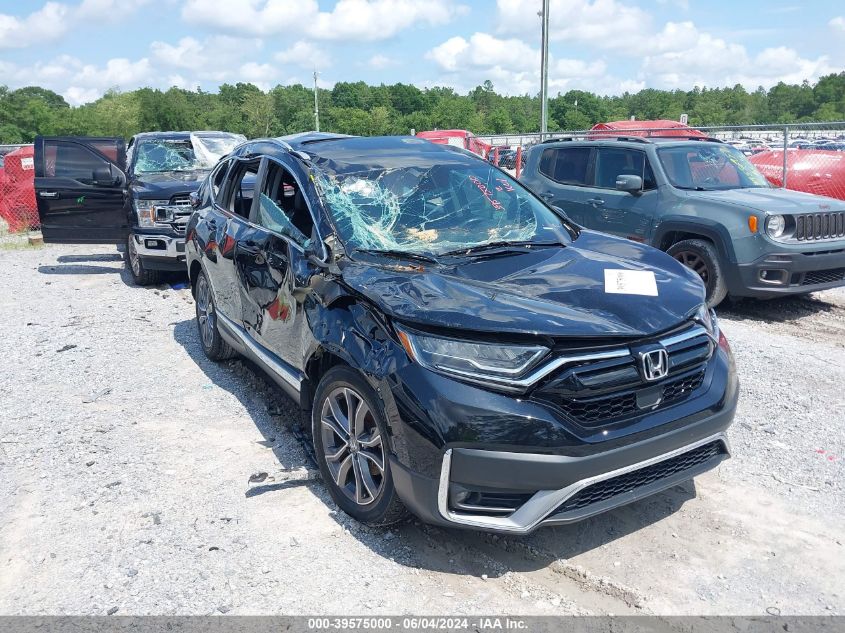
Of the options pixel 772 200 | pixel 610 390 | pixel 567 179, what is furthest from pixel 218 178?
pixel 772 200

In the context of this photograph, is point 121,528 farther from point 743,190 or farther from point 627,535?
point 743,190

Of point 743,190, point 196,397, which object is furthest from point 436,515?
point 743,190

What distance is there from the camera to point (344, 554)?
11.0ft

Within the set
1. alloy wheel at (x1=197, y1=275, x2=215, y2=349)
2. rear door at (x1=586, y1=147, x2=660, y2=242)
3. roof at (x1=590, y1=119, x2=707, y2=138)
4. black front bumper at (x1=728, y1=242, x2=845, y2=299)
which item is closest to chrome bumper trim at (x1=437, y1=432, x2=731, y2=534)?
alloy wheel at (x1=197, y1=275, x2=215, y2=349)

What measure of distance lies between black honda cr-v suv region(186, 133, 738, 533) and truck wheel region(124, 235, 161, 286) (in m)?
5.61

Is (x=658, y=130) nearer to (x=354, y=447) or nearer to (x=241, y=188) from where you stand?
(x=241, y=188)

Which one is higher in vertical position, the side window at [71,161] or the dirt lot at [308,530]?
the side window at [71,161]

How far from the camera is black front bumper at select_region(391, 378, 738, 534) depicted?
2.85m

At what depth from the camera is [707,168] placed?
8398 millimetres

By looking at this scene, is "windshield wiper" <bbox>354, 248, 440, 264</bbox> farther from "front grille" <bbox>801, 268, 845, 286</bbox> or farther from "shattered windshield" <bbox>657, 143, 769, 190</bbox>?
"shattered windshield" <bbox>657, 143, 769, 190</bbox>

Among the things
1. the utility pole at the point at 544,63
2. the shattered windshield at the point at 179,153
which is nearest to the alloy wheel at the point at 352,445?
the shattered windshield at the point at 179,153

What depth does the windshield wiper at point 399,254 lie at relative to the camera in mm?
3732

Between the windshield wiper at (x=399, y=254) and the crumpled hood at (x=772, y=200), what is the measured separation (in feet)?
16.2

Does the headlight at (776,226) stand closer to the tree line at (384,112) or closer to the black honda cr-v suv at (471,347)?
the black honda cr-v suv at (471,347)
